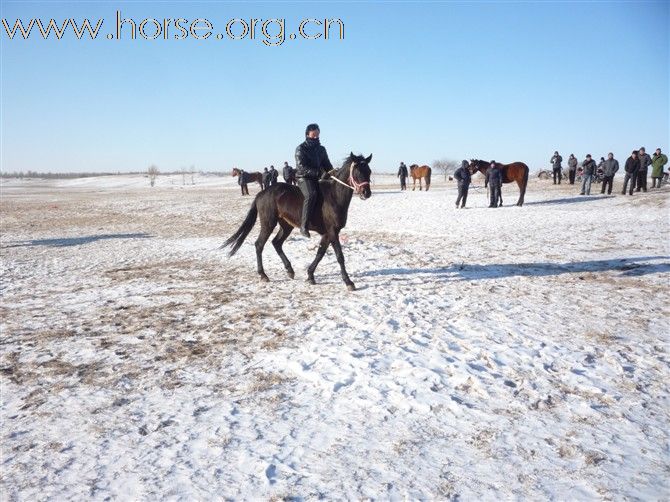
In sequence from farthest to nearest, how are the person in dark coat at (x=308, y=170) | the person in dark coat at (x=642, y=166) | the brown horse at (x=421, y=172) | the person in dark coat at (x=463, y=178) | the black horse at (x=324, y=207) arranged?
the brown horse at (x=421, y=172), the person in dark coat at (x=463, y=178), the person in dark coat at (x=642, y=166), the person in dark coat at (x=308, y=170), the black horse at (x=324, y=207)

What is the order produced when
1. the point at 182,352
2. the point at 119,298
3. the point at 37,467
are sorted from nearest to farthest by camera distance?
1. the point at 37,467
2. the point at 182,352
3. the point at 119,298

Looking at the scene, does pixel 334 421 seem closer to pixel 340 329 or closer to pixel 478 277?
pixel 340 329

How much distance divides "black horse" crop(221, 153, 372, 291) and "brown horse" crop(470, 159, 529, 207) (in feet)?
50.4

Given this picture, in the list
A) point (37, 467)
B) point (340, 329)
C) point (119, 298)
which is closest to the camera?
point (37, 467)

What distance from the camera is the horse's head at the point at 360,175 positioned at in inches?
287

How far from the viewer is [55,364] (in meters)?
4.57

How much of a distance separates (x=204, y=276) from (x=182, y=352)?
4.24 meters

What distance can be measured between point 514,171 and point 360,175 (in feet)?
53.4

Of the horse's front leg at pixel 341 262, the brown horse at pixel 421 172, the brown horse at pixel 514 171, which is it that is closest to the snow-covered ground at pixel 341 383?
the horse's front leg at pixel 341 262

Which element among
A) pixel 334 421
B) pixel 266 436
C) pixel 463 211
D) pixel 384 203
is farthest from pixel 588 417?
pixel 384 203

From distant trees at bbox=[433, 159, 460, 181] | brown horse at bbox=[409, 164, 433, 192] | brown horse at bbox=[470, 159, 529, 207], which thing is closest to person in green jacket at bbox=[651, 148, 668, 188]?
brown horse at bbox=[470, 159, 529, 207]

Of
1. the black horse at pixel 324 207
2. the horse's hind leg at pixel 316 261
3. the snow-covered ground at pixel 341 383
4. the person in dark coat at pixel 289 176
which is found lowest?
the snow-covered ground at pixel 341 383

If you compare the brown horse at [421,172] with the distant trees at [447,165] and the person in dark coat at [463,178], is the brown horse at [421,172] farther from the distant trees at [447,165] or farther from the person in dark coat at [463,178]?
the distant trees at [447,165]

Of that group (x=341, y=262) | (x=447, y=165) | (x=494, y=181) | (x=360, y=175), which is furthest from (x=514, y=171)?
(x=447, y=165)
